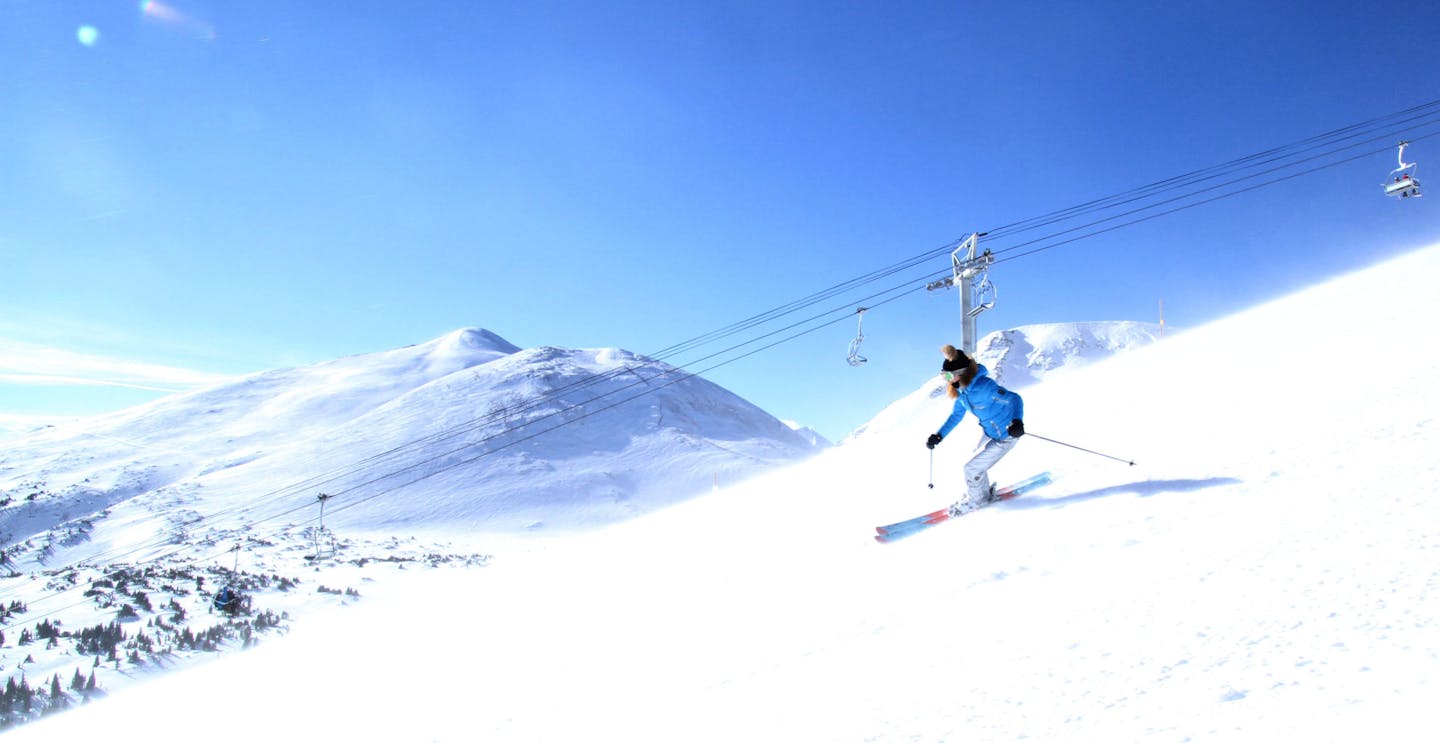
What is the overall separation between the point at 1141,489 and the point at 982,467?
1315 mm

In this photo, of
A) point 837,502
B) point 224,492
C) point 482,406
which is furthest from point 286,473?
point 837,502

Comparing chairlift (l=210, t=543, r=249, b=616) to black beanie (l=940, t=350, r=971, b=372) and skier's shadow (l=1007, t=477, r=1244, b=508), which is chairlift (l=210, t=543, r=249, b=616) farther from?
skier's shadow (l=1007, t=477, r=1244, b=508)

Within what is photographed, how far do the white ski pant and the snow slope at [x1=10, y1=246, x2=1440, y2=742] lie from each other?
0.43 meters

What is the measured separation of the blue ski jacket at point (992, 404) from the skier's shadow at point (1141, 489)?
720mm

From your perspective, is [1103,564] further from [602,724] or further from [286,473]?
[286,473]

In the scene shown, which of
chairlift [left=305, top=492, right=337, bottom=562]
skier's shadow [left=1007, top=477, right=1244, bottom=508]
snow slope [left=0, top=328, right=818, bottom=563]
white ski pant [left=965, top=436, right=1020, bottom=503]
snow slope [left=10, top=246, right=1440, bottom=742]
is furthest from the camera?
snow slope [left=0, top=328, right=818, bottom=563]

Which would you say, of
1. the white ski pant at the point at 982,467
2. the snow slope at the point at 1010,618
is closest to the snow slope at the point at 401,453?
the snow slope at the point at 1010,618

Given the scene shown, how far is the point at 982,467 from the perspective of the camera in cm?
641

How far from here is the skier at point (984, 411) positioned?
6410 millimetres

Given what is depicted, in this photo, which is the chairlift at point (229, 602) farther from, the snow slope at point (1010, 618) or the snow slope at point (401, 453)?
the snow slope at point (401, 453)

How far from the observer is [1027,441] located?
29.3ft

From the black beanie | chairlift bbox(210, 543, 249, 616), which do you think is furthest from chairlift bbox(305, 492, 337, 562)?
the black beanie

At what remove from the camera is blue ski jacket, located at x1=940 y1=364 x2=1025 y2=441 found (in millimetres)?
6430

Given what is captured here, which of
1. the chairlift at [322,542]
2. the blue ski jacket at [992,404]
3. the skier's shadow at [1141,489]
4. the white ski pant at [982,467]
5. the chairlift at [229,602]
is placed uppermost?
the blue ski jacket at [992,404]
